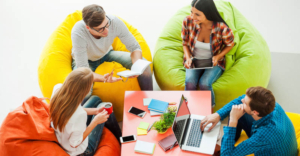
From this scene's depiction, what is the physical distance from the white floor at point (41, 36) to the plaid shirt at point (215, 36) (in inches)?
32.3

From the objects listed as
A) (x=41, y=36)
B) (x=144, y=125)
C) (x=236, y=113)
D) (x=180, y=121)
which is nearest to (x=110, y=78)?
(x=144, y=125)

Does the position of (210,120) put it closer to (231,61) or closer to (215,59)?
(215,59)

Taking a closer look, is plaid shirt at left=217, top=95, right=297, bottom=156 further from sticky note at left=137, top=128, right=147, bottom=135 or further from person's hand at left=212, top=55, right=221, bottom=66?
person's hand at left=212, top=55, right=221, bottom=66

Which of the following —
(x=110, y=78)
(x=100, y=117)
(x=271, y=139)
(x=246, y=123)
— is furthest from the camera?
(x=110, y=78)

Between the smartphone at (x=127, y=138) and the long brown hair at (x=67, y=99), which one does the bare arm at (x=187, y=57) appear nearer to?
the smartphone at (x=127, y=138)

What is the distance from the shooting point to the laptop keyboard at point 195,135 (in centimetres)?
169

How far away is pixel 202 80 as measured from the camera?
2441 millimetres

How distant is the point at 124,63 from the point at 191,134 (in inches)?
46.5

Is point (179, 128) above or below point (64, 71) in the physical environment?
below

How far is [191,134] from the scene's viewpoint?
176 cm

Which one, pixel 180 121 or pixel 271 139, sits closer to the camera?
pixel 271 139

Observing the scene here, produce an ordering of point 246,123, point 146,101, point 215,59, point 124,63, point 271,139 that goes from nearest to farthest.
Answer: point 271,139
point 246,123
point 146,101
point 215,59
point 124,63

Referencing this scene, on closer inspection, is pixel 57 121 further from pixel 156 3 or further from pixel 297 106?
pixel 156 3

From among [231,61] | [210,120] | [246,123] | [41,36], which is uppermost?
[41,36]
